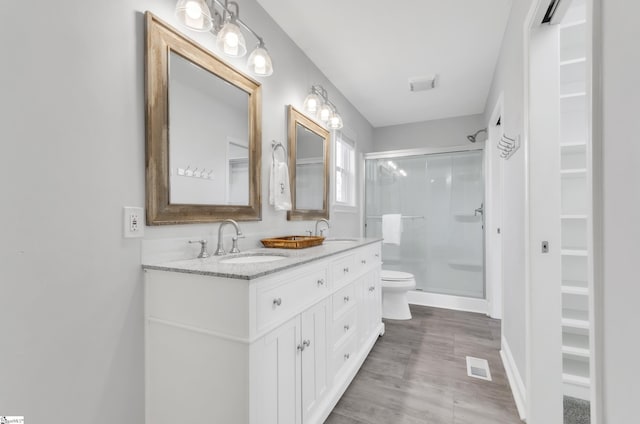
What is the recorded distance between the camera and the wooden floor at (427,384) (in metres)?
1.56

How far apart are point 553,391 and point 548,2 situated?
1.75 m

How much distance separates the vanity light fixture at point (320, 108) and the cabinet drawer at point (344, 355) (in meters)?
1.71

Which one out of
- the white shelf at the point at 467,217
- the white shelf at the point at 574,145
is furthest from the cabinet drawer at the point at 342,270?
the white shelf at the point at 467,217

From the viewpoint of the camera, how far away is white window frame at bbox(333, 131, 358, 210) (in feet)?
10.4

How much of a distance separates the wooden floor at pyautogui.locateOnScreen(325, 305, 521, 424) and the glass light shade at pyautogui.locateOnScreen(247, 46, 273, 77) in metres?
1.93

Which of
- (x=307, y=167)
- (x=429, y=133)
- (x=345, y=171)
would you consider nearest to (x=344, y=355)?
(x=307, y=167)

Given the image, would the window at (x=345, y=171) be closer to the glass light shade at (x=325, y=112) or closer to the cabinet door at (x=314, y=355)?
the glass light shade at (x=325, y=112)

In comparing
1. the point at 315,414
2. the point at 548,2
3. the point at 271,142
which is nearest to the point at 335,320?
the point at 315,414

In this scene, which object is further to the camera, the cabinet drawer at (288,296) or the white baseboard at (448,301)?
the white baseboard at (448,301)

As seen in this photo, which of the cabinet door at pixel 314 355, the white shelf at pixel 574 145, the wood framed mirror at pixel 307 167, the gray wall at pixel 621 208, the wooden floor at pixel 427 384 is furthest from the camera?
the wood framed mirror at pixel 307 167

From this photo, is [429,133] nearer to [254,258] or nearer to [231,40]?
[231,40]

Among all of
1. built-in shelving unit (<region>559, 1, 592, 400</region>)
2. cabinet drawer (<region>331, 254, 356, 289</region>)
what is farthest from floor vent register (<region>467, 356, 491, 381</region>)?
cabinet drawer (<region>331, 254, 356, 289</region>)

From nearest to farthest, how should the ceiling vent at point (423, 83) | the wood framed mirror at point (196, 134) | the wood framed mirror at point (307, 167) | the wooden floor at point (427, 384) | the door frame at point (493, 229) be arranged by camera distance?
the wood framed mirror at point (196, 134) → the wooden floor at point (427, 384) → the wood framed mirror at point (307, 167) → the ceiling vent at point (423, 83) → the door frame at point (493, 229)

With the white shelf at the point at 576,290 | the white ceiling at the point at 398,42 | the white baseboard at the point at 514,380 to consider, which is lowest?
the white baseboard at the point at 514,380
